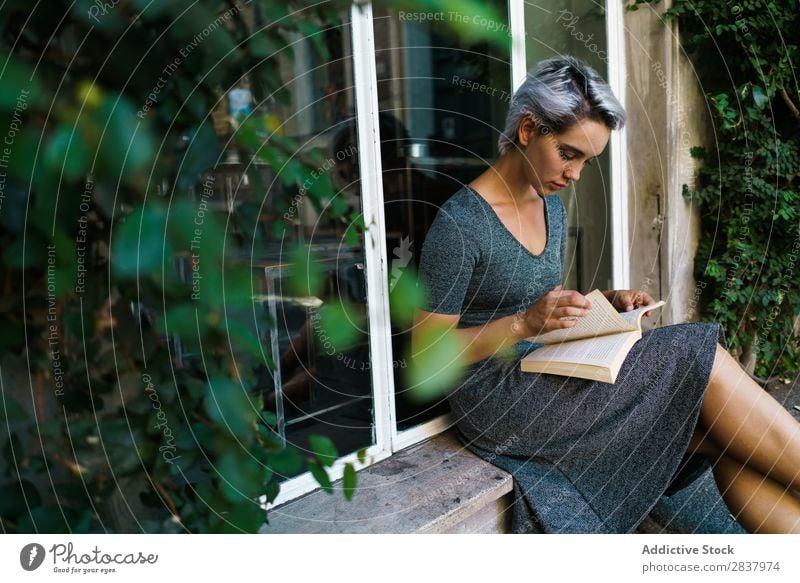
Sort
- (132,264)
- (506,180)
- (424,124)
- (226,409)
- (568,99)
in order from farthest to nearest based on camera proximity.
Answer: (424,124) → (506,180) → (568,99) → (226,409) → (132,264)

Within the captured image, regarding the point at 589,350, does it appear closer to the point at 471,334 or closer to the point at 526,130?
the point at 471,334

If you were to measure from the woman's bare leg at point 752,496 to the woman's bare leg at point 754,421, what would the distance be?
0.08 ft

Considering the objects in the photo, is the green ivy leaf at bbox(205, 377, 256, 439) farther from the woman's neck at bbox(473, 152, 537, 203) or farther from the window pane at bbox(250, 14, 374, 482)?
the woman's neck at bbox(473, 152, 537, 203)

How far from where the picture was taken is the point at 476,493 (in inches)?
39.5

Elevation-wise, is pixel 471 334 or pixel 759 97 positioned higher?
pixel 759 97

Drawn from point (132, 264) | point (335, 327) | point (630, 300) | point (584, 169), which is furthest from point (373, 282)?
point (584, 169)

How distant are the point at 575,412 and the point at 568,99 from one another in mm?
503

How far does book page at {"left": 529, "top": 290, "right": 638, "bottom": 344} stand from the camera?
3.13ft

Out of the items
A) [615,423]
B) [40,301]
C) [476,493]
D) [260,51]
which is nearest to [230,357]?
[40,301]

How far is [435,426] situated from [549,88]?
66cm

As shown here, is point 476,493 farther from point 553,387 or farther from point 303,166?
point 303,166

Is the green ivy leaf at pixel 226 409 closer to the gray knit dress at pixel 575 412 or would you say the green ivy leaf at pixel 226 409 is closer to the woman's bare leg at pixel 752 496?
the gray knit dress at pixel 575 412

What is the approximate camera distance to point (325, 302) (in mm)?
1205

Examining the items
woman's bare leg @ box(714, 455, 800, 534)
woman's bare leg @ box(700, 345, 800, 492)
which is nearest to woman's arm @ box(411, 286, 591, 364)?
woman's bare leg @ box(700, 345, 800, 492)
